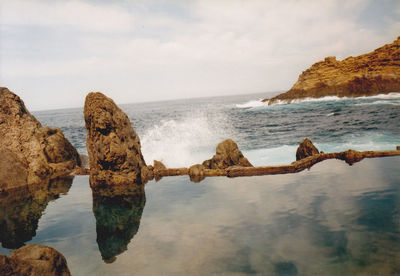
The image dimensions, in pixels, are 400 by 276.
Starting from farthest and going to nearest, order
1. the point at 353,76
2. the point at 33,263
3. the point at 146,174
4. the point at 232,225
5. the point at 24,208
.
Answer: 1. the point at 353,76
2. the point at 146,174
3. the point at 24,208
4. the point at 232,225
5. the point at 33,263

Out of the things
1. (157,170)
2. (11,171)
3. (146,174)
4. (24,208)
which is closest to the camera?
(24,208)

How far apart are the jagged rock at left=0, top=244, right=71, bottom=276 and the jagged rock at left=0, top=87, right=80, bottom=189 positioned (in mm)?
9477

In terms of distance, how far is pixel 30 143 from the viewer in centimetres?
1239

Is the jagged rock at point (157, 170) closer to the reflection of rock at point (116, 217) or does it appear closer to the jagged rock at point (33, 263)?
the reflection of rock at point (116, 217)

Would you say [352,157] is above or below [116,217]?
above

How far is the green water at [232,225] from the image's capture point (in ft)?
15.0

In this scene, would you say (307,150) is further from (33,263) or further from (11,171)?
(11,171)

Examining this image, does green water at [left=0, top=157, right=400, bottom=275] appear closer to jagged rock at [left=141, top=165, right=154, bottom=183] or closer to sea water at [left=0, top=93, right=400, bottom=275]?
sea water at [left=0, top=93, right=400, bottom=275]

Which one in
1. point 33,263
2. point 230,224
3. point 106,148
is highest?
point 106,148

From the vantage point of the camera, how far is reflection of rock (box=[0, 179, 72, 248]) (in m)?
6.37

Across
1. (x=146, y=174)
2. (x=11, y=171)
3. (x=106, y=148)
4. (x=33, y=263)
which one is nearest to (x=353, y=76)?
(x=146, y=174)

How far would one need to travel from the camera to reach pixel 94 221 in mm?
6965

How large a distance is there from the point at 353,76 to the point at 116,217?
6776cm

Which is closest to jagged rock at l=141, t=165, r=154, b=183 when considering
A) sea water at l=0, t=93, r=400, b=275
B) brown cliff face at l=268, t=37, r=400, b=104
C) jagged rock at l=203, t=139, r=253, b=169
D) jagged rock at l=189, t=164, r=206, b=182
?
sea water at l=0, t=93, r=400, b=275
